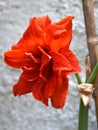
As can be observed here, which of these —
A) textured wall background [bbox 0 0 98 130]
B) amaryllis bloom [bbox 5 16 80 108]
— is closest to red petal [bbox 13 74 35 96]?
amaryllis bloom [bbox 5 16 80 108]

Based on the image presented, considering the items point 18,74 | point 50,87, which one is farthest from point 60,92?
point 18,74

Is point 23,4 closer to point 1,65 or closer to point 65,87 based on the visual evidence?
point 1,65

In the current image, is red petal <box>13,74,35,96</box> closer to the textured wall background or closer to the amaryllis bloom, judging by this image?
the amaryllis bloom

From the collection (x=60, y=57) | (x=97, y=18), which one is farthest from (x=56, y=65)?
(x=97, y=18)

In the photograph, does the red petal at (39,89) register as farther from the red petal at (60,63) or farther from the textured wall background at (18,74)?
the textured wall background at (18,74)

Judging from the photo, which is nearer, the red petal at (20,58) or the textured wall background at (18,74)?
the red petal at (20,58)

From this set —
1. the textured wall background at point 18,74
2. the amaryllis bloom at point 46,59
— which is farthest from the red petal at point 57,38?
the textured wall background at point 18,74

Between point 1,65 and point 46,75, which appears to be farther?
point 1,65
